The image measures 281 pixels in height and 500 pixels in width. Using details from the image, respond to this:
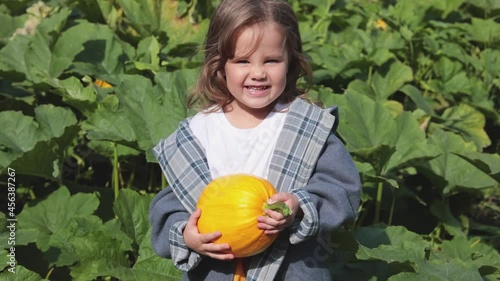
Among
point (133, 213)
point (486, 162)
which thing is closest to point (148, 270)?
point (133, 213)

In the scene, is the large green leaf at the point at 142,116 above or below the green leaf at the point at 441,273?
above

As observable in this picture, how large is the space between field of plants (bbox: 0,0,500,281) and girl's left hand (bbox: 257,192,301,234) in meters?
0.28

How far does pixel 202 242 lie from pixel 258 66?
494 millimetres

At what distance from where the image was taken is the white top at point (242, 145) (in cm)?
238

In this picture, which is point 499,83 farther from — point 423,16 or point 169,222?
point 169,222

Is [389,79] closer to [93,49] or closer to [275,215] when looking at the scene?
[93,49]

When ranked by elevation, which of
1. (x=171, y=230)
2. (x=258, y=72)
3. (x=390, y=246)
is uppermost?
(x=258, y=72)

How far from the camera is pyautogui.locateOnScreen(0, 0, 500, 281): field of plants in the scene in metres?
3.11

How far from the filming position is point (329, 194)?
90.2 inches

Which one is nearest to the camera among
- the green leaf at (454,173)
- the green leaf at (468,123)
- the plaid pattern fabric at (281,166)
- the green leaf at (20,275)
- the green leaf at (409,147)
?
the plaid pattern fabric at (281,166)

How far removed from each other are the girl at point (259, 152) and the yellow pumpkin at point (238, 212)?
0.10 ft

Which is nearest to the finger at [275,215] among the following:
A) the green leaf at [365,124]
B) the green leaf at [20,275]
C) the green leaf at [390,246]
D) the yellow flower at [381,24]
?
the green leaf at [390,246]

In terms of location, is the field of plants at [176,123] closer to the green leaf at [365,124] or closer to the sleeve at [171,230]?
the green leaf at [365,124]

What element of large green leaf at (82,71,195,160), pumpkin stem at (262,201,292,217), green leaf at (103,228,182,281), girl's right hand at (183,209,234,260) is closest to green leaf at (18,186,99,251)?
large green leaf at (82,71,195,160)
